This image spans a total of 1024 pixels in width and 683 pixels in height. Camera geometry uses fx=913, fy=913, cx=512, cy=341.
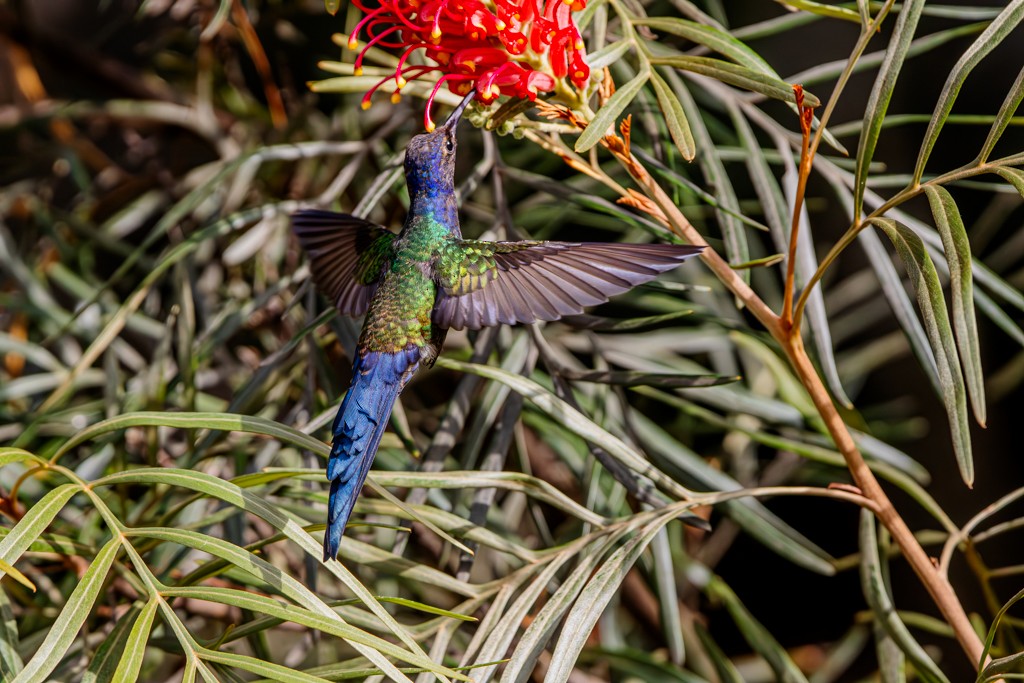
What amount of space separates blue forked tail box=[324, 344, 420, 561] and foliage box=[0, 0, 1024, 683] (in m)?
0.02

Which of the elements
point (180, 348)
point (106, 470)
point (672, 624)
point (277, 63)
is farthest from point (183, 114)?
point (672, 624)

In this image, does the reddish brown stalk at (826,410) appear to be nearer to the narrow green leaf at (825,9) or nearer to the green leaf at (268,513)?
the narrow green leaf at (825,9)

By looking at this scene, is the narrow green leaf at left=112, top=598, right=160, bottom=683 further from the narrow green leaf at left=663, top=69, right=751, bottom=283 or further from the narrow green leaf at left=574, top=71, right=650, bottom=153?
the narrow green leaf at left=663, top=69, right=751, bottom=283

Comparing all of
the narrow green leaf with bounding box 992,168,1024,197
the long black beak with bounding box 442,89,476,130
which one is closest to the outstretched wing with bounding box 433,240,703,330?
the long black beak with bounding box 442,89,476,130

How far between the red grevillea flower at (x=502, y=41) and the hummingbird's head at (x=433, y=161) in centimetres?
12

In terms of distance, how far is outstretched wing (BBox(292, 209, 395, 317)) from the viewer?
90cm

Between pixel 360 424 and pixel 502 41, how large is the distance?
32 centimetres

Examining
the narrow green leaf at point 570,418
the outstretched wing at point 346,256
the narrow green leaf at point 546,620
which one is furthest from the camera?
the outstretched wing at point 346,256

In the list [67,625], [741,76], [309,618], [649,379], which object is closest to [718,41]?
[741,76]

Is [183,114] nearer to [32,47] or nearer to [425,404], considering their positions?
[32,47]

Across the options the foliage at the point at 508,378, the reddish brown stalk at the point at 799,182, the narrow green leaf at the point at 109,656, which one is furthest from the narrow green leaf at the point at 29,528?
the reddish brown stalk at the point at 799,182

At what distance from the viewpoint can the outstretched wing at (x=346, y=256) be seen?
0.90 metres

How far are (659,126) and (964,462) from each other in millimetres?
468

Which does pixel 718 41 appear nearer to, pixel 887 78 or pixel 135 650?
pixel 887 78
